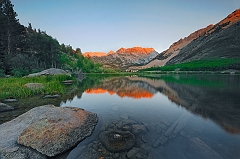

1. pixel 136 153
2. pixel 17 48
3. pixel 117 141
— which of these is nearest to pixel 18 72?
pixel 17 48

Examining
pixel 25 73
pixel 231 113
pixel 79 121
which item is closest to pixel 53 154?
pixel 79 121

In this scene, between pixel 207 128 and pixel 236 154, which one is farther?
pixel 207 128

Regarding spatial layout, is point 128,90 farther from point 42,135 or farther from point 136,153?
point 42,135

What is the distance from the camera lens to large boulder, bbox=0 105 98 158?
16.1 ft

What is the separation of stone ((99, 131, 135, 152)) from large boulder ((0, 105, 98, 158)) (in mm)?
1052

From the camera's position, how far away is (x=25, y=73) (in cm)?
3080

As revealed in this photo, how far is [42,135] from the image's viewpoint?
5.43 meters

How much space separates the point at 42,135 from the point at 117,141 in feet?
10.5

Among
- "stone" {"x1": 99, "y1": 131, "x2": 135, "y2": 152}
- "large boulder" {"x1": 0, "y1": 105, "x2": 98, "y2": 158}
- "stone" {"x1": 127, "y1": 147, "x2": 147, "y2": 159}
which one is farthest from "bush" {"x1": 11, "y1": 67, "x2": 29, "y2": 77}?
"stone" {"x1": 127, "y1": 147, "x2": 147, "y2": 159}

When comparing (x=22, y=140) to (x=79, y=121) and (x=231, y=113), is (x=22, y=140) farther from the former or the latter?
(x=231, y=113)

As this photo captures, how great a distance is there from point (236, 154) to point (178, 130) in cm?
265

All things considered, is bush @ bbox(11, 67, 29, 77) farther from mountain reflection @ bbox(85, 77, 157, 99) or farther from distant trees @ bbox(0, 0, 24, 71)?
mountain reflection @ bbox(85, 77, 157, 99)

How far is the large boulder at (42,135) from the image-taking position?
491 centimetres

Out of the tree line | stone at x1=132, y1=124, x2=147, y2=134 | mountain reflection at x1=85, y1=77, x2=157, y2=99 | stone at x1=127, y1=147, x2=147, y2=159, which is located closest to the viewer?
stone at x1=127, y1=147, x2=147, y2=159
